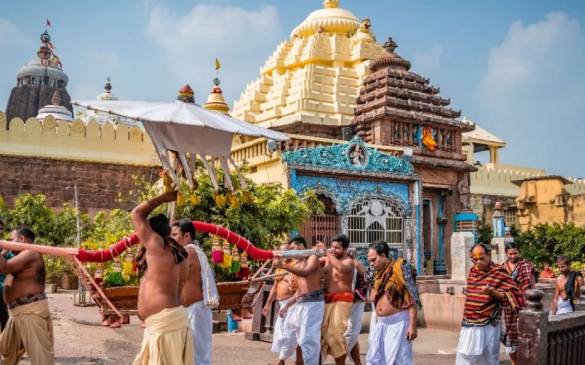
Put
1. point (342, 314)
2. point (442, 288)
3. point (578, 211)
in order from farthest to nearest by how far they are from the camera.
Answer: point (578, 211) < point (442, 288) < point (342, 314)

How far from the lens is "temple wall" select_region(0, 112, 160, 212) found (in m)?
18.7

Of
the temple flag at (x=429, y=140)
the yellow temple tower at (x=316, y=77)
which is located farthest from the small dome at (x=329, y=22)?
the temple flag at (x=429, y=140)

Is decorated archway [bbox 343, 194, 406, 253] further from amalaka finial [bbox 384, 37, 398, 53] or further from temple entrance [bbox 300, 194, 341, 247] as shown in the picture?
amalaka finial [bbox 384, 37, 398, 53]

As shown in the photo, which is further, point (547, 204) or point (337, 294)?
point (547, 204)

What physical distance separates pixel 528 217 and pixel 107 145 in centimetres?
1698

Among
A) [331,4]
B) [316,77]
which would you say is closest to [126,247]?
[316,77]

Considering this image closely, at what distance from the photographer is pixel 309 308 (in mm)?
7422

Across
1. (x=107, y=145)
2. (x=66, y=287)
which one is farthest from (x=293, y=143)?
(x=66, y=287)

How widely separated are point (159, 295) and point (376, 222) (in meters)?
13.3

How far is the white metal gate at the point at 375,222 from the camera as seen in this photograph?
56.5ft

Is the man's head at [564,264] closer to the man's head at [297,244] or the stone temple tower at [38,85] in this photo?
the man's head at [297,244]

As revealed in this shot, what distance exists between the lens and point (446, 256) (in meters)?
20.1

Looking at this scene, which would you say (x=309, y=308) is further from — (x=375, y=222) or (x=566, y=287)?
(x=375, y=222)

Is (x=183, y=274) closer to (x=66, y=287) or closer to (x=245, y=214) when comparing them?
(x=245, y=214)
